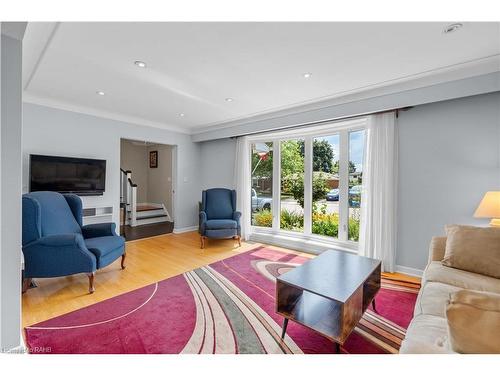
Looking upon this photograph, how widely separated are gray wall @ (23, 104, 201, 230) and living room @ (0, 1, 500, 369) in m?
0.03

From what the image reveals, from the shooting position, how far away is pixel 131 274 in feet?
9.72

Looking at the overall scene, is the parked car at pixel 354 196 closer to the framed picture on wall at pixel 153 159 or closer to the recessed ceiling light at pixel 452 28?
the recessed ceiling light at pixel 452 28

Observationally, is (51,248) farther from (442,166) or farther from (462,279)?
(442,166)

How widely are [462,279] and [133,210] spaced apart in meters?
6.16

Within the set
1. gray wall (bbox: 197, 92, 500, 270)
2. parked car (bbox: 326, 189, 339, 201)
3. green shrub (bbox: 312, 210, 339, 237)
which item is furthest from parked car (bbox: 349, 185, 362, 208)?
gray wall (bbox: 197, 92, 500, 270)

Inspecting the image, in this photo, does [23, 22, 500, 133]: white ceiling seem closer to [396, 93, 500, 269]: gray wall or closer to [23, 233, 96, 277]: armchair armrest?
[396, 93, 500, 269]: gray wall

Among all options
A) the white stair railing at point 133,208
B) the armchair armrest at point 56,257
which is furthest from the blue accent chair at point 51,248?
the white stair railing at point 133,208

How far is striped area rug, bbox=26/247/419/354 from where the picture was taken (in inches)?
65.2

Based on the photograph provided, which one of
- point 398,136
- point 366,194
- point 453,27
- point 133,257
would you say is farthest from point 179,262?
point 453,27

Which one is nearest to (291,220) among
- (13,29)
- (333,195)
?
(333,195)

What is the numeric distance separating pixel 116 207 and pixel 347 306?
4.16m

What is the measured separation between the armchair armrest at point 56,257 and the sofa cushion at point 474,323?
2.88 metres

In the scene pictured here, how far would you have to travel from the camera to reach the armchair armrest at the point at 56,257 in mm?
2307
